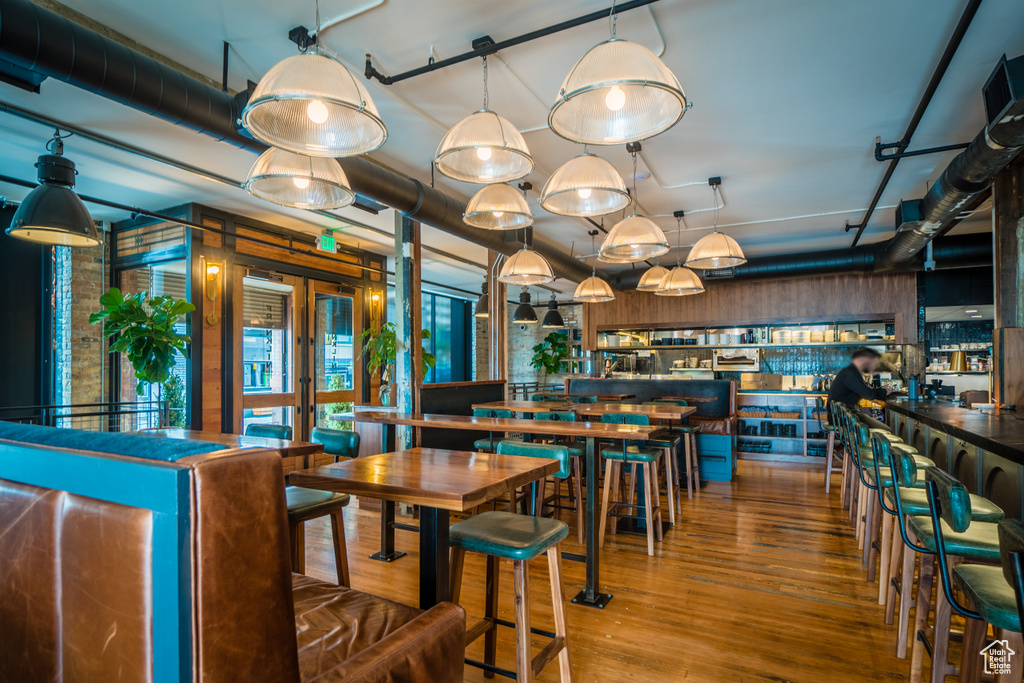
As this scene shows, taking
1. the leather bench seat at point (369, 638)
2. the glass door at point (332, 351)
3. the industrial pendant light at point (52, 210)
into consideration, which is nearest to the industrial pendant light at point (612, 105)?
the leather bench seat at point (369, 638)

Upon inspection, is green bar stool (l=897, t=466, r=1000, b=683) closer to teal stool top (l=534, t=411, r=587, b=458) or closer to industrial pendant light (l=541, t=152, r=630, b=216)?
industrial pendant light (l=541, t=152, r=630, b=216)

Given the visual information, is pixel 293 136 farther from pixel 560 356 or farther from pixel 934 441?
pixel 560 356

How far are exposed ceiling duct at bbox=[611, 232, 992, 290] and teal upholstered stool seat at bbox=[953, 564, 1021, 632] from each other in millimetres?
7131

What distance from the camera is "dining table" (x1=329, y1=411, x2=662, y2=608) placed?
3230 mm

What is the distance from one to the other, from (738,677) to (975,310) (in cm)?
942

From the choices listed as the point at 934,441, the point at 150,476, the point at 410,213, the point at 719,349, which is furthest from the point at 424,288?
the point at 150,476

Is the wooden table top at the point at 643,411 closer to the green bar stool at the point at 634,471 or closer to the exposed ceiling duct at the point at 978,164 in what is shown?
the green bar stool at the point at 634,471

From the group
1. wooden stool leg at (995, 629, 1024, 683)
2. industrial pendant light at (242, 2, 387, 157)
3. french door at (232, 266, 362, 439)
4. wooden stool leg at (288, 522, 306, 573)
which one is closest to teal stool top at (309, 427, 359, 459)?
wooden stool leg at (288, 522, 306, 573)

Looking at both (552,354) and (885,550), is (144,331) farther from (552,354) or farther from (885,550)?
(552,354)

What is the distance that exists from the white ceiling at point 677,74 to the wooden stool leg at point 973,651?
2.98 metres

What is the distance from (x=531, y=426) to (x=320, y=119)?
2.45 metres

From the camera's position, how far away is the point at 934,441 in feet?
13.7

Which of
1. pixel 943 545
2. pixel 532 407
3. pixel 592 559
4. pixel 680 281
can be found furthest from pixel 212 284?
pixel 943 545

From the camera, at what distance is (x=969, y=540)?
80.4 inches
